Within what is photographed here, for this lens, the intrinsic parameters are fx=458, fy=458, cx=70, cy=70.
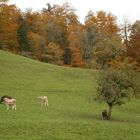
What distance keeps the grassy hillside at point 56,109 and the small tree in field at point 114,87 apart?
6.41 feet

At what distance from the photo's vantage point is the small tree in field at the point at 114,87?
1651 inches

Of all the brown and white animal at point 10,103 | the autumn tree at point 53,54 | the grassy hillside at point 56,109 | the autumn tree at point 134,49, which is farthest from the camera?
the autumn tree at point 53,54

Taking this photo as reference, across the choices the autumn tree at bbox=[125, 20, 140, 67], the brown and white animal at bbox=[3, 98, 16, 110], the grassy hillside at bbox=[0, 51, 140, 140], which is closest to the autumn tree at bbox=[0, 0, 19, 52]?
the grassy hillside at bbox=[0, 51, 140, 140]

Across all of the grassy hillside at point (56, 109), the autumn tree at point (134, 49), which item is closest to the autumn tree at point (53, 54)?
the grassy hillside at point (56, 109)

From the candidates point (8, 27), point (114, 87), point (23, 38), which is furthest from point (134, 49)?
point (23, 38)

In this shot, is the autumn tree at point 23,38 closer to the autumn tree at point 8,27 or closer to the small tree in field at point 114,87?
the autumn tree at point 8,27

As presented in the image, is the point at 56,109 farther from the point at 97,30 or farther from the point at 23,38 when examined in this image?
the point at 23,38

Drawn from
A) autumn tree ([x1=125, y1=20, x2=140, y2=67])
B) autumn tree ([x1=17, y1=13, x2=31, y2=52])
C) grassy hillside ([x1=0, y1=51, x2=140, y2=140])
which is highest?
autumn tree ([x1=17, y1=13, x2=31, y2=52])

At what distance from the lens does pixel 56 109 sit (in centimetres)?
4534

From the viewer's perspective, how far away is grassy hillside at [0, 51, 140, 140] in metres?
30.6

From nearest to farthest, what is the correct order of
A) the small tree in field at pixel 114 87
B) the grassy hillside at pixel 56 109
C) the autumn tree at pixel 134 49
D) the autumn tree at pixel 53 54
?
the grassy hillside at pixel 56 109 → the small tree in field at pixel 114 87 → the autumn tree at pixel 134 49 → the autumn tree at pixel 53 54

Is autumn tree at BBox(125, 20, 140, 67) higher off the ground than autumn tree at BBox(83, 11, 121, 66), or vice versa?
autumn tree at BBox(83, 11, 121, 66)

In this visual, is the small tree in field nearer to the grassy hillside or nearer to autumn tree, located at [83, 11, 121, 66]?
the grassy hillside

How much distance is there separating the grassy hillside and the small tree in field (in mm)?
1954
